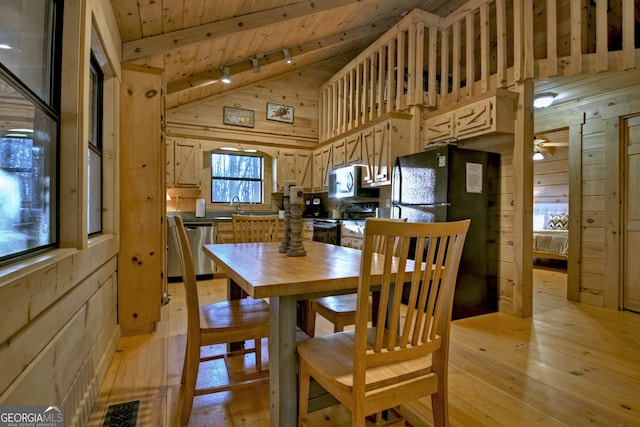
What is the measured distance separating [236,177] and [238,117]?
41.5 inches

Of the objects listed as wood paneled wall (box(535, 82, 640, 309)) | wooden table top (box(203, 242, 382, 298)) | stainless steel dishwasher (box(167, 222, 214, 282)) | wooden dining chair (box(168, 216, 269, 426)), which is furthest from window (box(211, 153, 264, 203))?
wood paneled wall (box(535, 82, 640, 309))

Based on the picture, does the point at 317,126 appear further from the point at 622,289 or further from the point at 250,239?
the point at 622,289

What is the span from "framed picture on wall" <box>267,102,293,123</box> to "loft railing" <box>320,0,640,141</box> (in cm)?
84

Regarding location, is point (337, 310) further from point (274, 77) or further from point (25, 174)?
point (274, 77)

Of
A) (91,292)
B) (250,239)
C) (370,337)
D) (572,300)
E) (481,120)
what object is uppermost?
(481,120)

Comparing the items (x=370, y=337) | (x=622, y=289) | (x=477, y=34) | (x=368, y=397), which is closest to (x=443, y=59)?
Answer: (x=477, y=34)

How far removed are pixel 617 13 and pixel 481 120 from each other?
2057 millimetres

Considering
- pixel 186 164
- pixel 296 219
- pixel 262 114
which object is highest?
pixel 262 114

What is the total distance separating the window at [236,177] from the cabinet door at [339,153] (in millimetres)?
1476

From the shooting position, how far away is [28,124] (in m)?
1.19

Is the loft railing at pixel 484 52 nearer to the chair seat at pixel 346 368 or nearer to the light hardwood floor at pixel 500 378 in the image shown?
the light hardwood floor at pixel 500 378

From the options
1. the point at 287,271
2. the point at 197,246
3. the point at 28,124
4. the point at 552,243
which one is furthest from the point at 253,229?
the point at 552,243

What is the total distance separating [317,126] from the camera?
6.31 meters

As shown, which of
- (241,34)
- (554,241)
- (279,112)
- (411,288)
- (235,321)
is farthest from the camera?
(279,112)
